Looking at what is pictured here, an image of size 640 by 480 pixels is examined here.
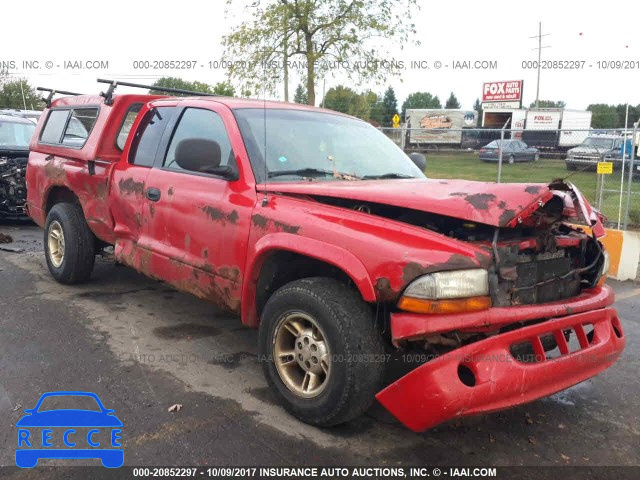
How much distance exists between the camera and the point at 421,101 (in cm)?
9362

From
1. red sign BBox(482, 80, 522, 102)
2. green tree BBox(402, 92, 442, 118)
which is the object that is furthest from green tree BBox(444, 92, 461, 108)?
red sign BBox(482, 80, 522, 102)

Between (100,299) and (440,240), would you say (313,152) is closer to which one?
(440,240)

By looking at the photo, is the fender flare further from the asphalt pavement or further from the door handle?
the door handle

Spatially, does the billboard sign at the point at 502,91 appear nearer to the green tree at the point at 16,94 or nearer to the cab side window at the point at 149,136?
the green tree at the point at 16,94

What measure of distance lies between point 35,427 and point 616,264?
668 centimetres

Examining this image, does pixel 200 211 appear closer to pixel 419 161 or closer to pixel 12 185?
pixel 419 161

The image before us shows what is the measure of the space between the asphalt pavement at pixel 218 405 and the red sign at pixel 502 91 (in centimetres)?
4581

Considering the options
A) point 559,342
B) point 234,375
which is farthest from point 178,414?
point 559,342

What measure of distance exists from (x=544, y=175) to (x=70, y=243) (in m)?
8.34

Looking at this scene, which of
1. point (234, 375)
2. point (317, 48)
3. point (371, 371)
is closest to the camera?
point (371, 371)

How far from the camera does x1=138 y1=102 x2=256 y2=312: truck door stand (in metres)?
3.66

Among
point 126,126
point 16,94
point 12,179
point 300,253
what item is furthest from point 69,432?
point 16,94

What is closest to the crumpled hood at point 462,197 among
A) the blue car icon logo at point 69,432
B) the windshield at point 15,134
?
the blue car icon logo at point 69,432

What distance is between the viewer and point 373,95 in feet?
51.0
